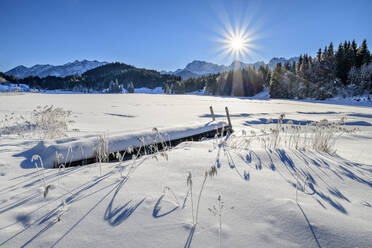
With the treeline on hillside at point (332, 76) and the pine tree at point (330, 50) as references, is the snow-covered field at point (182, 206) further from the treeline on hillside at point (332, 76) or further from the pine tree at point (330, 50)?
the pine tree at point (330, 50)

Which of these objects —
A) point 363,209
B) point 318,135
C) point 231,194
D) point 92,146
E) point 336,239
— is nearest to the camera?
point 336,239

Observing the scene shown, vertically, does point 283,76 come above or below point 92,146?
above

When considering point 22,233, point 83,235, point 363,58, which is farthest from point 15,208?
point 363,58

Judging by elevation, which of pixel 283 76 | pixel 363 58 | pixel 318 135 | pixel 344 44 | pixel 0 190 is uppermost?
pixel 344 44

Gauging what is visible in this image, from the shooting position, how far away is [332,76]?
42719 mm

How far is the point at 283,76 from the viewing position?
47094 mm

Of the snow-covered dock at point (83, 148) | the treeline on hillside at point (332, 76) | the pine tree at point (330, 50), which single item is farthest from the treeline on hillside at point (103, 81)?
the snow-covered dock at point (83, 148)

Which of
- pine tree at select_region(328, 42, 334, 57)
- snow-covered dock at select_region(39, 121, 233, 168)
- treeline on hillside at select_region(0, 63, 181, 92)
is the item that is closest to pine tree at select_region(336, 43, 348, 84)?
pine tree at select_region(328, 42, 334, 57)

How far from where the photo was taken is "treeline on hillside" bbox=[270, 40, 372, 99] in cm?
3982

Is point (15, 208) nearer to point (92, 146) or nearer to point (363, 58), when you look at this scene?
point (92, 146)

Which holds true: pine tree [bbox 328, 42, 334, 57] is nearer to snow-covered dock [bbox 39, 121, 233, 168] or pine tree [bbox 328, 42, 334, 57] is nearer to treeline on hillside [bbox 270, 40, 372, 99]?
treeline on hillside [bbox 270, 40, 372, 99]

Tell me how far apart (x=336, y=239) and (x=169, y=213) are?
117 cm

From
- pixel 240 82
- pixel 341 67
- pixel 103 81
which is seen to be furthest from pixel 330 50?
pixel 103 81

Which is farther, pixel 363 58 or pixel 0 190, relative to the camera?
pixel 363 58
